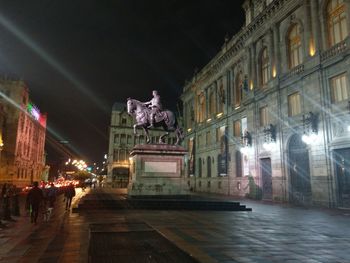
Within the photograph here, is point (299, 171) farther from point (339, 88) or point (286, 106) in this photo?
point (339, 88)

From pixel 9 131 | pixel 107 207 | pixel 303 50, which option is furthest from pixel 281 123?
pixel 9 131

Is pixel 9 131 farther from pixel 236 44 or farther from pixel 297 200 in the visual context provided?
pixel 297 200

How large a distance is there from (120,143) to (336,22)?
61503 mm

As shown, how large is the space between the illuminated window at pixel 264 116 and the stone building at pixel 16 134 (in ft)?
147

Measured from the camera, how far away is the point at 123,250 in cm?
770

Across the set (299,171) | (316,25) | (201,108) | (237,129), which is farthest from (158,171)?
(201,108)

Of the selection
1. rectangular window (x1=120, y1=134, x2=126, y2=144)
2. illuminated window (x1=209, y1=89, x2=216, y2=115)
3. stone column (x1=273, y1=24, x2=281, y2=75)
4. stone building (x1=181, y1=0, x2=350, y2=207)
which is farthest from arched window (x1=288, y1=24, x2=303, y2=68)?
rectangular window (x1=120, y1=134, x2=126, y2=144)

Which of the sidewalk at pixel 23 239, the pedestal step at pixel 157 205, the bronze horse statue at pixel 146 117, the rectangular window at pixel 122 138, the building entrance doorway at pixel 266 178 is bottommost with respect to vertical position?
the sidewalk at pixel 23 239

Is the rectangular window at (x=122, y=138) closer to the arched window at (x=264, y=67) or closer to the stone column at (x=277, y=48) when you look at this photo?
the arched window at (x=264, y=67)

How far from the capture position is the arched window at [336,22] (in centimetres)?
2239

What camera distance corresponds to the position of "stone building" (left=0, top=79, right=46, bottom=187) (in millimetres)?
55750

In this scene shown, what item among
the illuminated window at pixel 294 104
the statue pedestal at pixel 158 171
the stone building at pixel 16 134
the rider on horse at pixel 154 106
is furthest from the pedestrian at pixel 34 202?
the stone building at pixel 16 134

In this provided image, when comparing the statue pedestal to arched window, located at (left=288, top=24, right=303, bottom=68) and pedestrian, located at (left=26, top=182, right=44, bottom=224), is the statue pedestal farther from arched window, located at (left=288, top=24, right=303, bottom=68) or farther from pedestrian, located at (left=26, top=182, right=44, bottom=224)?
arched window, located at (left=288, top=24, right=303, bottom=68)

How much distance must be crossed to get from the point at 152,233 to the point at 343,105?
17.8 m
